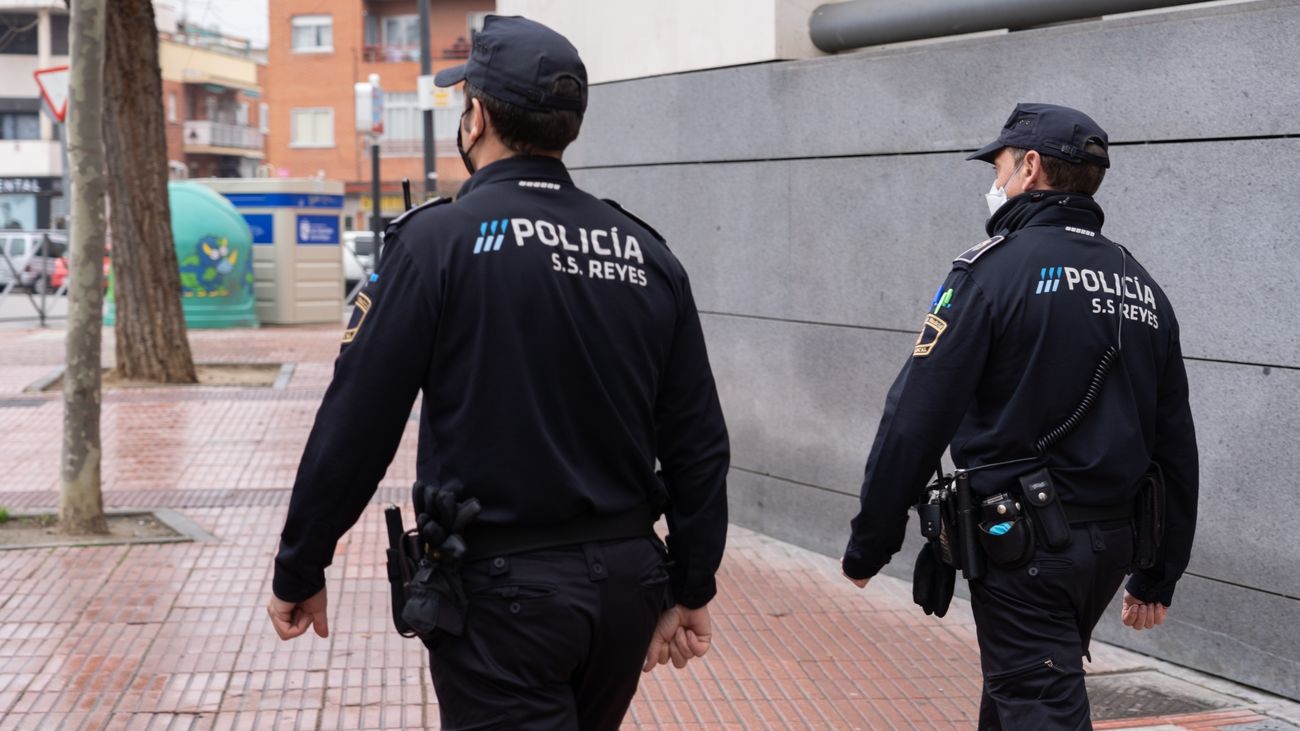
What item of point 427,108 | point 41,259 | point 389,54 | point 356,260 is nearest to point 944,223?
point 427,108

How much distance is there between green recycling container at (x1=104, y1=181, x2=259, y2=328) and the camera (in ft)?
67.7

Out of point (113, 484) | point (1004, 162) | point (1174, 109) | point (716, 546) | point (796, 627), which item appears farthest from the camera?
point (113, 484)

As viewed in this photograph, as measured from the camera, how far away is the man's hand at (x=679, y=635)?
304cm

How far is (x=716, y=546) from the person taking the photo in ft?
9.86

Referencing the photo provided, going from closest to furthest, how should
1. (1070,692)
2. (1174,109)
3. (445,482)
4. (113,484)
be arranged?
(445,482) < (1070,692) < (1174,109) < (113,484)

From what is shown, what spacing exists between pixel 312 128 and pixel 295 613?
2321 inches

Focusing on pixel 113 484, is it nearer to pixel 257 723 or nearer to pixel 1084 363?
pixel 257 723

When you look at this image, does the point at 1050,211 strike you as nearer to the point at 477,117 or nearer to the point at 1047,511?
the point at 1047,511

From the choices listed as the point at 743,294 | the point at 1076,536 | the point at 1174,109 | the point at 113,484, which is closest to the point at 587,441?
the point at 1076,536

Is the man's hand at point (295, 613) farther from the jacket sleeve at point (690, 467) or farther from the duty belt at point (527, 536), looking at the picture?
the jacket sleeve at point (690, 467)

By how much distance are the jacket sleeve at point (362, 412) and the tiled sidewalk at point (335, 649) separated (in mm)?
2416

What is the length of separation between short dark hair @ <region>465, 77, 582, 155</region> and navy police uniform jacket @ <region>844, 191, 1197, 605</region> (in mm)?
1128

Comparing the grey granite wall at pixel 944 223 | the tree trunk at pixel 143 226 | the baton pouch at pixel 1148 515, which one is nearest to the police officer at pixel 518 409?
the baton pouch at pixel 1148 515

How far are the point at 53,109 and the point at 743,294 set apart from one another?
9686mm
